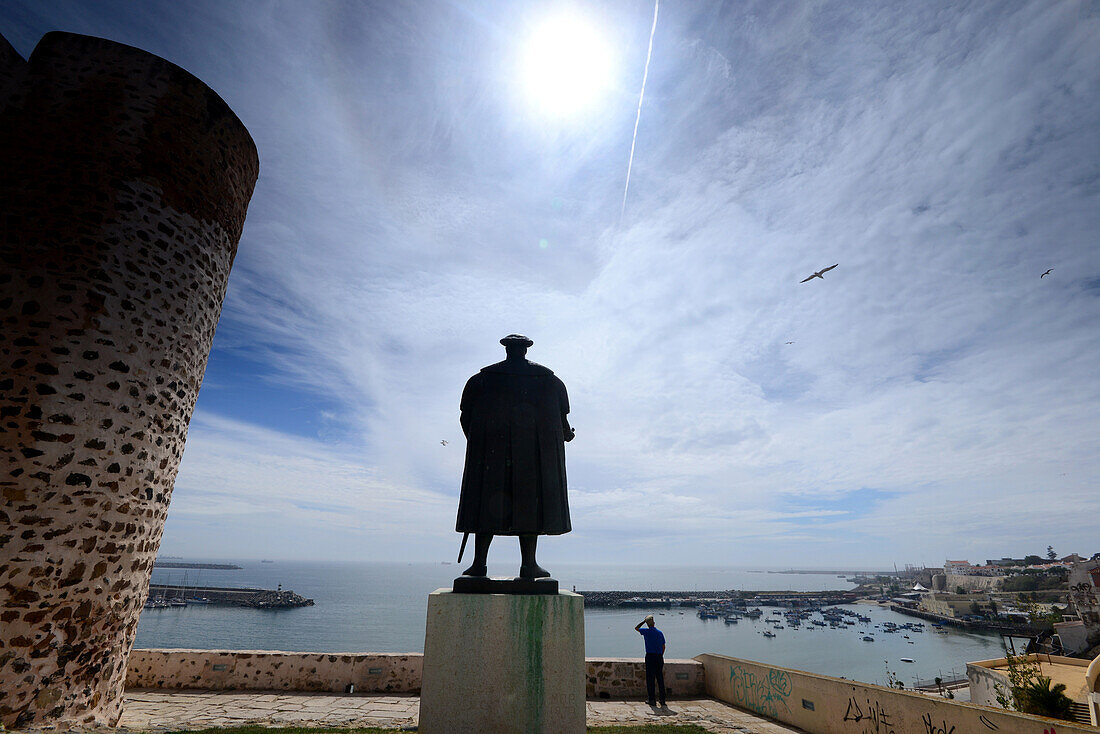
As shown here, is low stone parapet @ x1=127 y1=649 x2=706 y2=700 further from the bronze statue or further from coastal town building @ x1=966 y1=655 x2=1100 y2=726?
coastal town building @ x1=966 y1=655 x2=1100 y2=726

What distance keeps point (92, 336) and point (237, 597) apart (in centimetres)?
12763

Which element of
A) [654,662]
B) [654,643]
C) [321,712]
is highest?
[654,643]

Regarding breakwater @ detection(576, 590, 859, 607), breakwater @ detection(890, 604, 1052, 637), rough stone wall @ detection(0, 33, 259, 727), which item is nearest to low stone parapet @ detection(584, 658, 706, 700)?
rough stone wall @ detection(0, 33, 259, 727)

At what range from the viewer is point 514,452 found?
449 centimetres

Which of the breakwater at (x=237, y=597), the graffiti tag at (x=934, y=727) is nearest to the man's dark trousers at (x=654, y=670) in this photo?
the graffiti tag at (x=934, y=727)

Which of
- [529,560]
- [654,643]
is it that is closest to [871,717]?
[654,643]

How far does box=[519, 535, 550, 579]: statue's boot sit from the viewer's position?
4.18 meters

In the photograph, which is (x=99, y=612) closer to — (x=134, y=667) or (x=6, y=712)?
(x=6, y=712)

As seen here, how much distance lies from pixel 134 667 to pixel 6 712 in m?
3.25

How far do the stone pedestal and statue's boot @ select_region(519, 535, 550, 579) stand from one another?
1.27 ft

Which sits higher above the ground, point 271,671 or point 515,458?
point 515,458

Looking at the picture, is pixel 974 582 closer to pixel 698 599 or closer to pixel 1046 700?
pixel 698 599

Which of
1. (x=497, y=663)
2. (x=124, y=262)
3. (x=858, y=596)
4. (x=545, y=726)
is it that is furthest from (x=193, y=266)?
(x=858, y=596)

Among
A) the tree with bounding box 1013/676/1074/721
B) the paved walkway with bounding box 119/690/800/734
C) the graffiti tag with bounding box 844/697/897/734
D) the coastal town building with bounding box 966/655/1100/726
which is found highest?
the graffiti tag with bounding box 844/697/897/734
